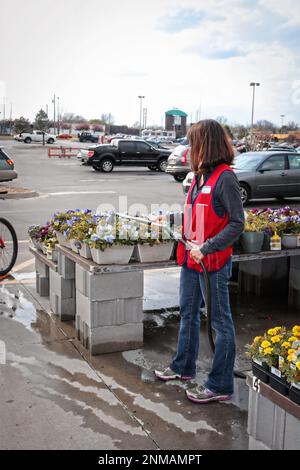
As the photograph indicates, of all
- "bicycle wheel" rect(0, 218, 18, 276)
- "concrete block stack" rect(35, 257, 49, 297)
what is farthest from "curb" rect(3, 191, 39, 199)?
"concrete block stack" rect(35, 257, 49, 297)

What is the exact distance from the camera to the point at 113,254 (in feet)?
15.6

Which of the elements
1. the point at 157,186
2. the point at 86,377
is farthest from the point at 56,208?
the point at 86,377

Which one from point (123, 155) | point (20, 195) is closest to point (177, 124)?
point (123, 155)

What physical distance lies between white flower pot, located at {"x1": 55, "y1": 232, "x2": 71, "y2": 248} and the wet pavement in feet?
2.54

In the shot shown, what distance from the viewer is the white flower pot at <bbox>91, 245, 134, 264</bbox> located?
15.5 ft

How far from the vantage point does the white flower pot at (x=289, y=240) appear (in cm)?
556

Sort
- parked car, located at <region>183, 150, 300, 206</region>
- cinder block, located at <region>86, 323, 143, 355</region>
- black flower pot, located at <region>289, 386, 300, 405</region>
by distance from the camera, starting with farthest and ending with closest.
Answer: parked car, located at <region>183, 150, 300, 206</region> < cinder block, located at <region>86, 323, 143, 355</region> < black flower pot, located at <region>289, 386, 300, 405</region>

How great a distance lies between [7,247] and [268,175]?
11.0 metres

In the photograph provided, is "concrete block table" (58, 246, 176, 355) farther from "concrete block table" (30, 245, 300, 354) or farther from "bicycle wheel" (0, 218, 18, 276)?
"bicycle wheel" (0, 218, 18, 276)

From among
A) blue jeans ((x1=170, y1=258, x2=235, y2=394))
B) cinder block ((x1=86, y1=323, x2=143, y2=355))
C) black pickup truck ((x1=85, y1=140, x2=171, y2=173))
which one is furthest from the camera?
black pickup truck ((x1=85, y1=140, x2=171, y2=173))

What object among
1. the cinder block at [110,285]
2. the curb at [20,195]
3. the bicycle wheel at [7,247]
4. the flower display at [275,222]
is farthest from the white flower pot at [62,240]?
the curb at [20,195]

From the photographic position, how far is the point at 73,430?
355cm

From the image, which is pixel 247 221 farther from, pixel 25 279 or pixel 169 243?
pixel 25 279

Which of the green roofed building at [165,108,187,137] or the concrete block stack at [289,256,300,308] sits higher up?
the green roofed building at [165,108,187,137]
